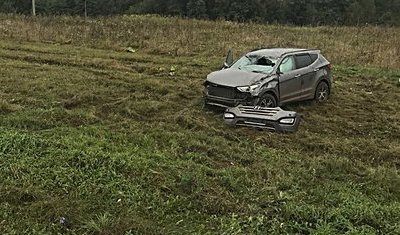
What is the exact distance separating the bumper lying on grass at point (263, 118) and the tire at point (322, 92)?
8.80 ft

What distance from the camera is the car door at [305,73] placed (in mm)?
10552

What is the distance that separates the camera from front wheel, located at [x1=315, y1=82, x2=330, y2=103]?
1102cm

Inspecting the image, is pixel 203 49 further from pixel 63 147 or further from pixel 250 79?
pixel 63 147

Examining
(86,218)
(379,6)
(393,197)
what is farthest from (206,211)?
(379,6)

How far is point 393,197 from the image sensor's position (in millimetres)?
6039

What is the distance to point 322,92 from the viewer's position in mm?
11156

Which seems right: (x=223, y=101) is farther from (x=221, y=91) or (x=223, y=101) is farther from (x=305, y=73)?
(x=305, y=73)

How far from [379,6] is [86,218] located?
2506 inches

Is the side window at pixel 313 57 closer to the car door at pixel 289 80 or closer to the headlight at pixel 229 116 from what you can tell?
the car door at pixel 289 80

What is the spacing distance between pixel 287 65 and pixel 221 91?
75.2 inches

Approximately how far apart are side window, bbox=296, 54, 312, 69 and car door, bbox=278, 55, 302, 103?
171 millimetres

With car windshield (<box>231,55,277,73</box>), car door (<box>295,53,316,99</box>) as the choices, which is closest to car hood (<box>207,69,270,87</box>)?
car windshield (<box>231,55,277,73</box>)

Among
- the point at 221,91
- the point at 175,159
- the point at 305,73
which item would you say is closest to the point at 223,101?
the point at 221,91

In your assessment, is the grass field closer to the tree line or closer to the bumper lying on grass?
the bumper lying on grass
